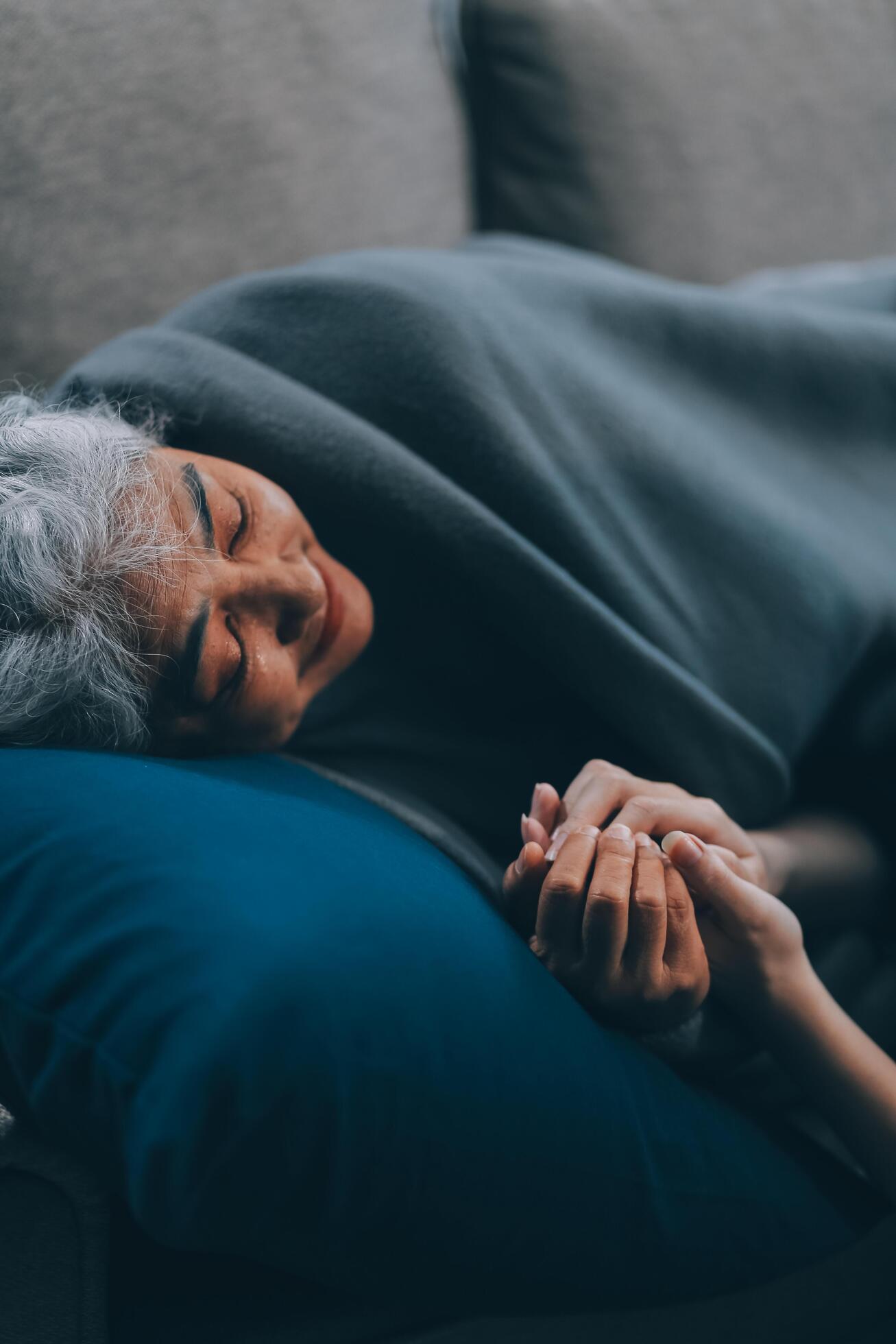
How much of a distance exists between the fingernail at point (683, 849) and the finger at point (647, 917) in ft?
0.04

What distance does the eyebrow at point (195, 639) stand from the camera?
2.07 feet

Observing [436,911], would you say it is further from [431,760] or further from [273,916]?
[431,760]

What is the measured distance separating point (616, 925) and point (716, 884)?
9 centimetres

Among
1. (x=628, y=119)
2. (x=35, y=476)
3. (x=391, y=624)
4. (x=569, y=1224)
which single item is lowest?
(x=569, y=1224)

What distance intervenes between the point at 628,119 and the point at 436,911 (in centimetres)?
110

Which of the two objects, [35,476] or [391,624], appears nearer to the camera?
[35,476]

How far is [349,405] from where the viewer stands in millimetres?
813

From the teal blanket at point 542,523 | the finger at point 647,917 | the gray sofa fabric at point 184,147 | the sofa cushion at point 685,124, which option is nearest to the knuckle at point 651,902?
the finger at point 647,917

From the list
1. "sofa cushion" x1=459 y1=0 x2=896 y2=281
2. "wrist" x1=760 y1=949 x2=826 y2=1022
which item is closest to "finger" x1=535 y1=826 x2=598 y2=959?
"wrist" x1=760 y1=949 x2=826 y2=1022

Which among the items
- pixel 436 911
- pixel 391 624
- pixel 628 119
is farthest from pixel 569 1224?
pixel 628 119

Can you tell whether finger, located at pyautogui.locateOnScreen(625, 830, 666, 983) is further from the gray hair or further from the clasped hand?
the gray hair

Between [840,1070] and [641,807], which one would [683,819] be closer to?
[641,807]

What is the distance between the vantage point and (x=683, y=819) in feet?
2.10

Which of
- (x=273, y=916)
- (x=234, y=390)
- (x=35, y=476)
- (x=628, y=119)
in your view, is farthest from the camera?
(x=628, y=119)
